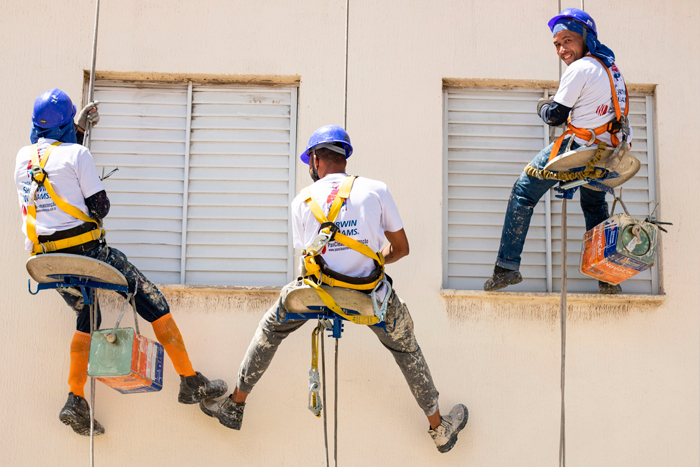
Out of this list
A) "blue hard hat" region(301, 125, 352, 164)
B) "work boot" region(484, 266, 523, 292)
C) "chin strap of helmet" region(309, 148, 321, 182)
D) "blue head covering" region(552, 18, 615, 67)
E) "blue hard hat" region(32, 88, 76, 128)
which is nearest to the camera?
"blue hard hat" region(301, 125, 352, 164)

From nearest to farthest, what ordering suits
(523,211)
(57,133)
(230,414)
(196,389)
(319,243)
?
(319,243) < (57,133) < (230,414) < (196,389) < (523,211)

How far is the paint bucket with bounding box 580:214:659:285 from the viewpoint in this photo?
487cm

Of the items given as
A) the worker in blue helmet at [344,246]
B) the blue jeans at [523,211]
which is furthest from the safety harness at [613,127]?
the worker in blue helmet at [344,246]

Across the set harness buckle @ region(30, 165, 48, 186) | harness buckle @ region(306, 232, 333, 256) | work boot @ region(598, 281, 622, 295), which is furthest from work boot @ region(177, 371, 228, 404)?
work boot @ region(598, 281, 622, 295)

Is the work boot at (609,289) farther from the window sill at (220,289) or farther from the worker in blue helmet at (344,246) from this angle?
the window sill at (220,289)

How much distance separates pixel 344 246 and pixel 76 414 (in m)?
2.32

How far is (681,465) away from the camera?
5.28 m

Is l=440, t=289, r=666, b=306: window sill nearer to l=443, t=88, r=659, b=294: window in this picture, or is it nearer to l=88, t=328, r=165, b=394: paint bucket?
l=443, t=88, r=659, b=294: window

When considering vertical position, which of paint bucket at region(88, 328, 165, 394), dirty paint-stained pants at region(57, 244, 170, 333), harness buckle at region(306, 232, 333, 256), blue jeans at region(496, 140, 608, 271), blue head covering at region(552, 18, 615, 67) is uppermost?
blue head covering at region(552, 18, 615, 67)

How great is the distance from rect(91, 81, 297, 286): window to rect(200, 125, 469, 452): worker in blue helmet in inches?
43.5

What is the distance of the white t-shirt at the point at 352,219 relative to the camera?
4.24m

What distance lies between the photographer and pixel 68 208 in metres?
4.61

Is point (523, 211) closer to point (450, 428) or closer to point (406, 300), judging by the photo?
point (406, 300)

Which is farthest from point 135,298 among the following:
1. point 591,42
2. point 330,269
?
point 591,42
